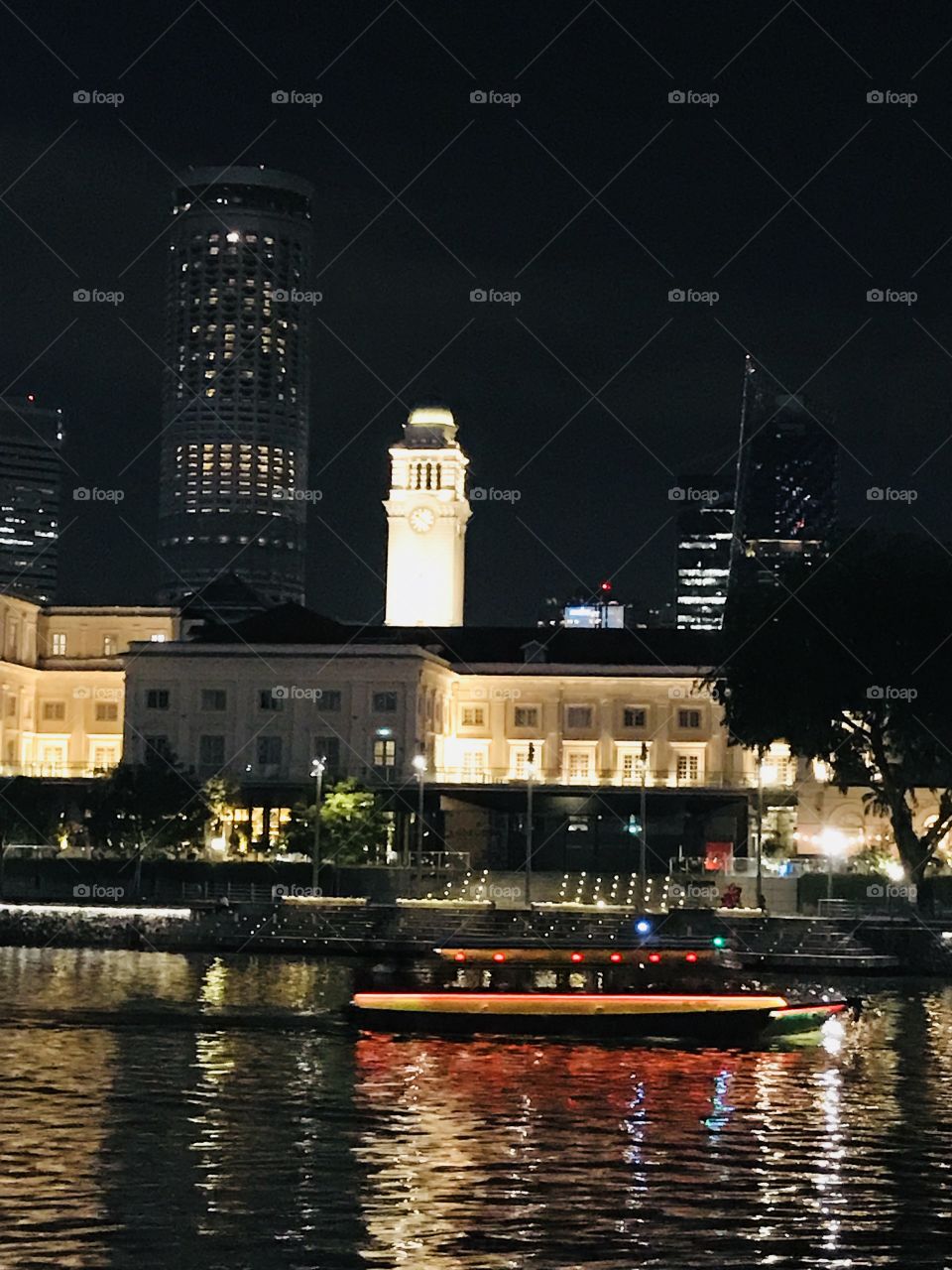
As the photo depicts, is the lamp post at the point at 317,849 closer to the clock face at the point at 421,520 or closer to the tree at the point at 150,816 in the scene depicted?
the tree at the point at 150,816

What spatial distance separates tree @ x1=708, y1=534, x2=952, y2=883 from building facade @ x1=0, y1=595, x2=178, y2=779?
163 feet

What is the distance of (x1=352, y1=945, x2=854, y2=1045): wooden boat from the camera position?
61.1 meters

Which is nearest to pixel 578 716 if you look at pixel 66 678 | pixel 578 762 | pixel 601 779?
pixel 578 762

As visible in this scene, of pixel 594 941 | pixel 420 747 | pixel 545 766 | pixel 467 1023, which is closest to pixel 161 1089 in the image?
pixel 467 1023

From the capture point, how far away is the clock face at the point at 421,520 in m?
160

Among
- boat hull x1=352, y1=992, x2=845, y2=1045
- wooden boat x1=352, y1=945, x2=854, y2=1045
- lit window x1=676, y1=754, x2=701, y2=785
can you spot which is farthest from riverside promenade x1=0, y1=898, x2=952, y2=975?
lit window x1=676, y1=754, x2=701, y2=785

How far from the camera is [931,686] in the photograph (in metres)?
97.4

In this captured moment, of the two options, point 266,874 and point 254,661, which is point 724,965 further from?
point 254,661

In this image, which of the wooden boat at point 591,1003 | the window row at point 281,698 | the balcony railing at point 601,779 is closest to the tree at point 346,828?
the balcony railing at point 601,779

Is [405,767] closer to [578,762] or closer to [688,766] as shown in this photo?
[578,762]

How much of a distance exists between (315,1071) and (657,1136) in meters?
10.8

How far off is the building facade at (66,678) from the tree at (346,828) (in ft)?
88.1

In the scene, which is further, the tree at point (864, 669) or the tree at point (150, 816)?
the tree at point (150, 816)

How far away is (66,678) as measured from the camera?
472 ft
